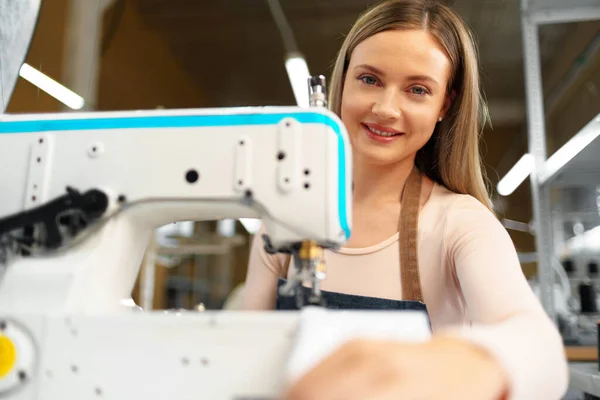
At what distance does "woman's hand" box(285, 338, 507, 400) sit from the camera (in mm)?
381

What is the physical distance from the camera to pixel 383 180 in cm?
113

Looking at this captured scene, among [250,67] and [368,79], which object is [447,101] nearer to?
[368,79]

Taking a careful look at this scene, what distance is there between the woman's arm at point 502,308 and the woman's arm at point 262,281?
1.29 feet

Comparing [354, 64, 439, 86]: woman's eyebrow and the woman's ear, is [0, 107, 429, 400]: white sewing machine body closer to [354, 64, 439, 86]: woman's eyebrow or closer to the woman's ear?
[354, 64, 439, 86]: woman's eyebrow

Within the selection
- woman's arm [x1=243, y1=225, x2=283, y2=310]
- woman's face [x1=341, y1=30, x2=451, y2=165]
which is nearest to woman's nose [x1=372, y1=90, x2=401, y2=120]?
woman's face [x1=341, y1=30, x2=451, y2=165]

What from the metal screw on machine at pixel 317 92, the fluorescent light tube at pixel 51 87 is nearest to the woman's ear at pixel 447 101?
the metal screw on machine at pixel 317 92

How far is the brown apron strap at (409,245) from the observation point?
996 millimetres

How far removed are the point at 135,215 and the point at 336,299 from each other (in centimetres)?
43

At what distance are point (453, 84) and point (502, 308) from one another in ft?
1.86

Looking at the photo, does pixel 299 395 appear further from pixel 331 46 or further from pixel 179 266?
pixel 179 266

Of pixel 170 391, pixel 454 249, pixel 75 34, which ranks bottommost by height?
pixel 170 391

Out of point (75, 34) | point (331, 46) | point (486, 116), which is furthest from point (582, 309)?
point (331, 46)

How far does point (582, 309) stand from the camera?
2277mm

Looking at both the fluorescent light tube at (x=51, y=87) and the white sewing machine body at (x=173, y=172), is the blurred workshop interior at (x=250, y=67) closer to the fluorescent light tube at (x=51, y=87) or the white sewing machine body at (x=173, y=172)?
the fluorescent light tube at (x=51, y=87)
